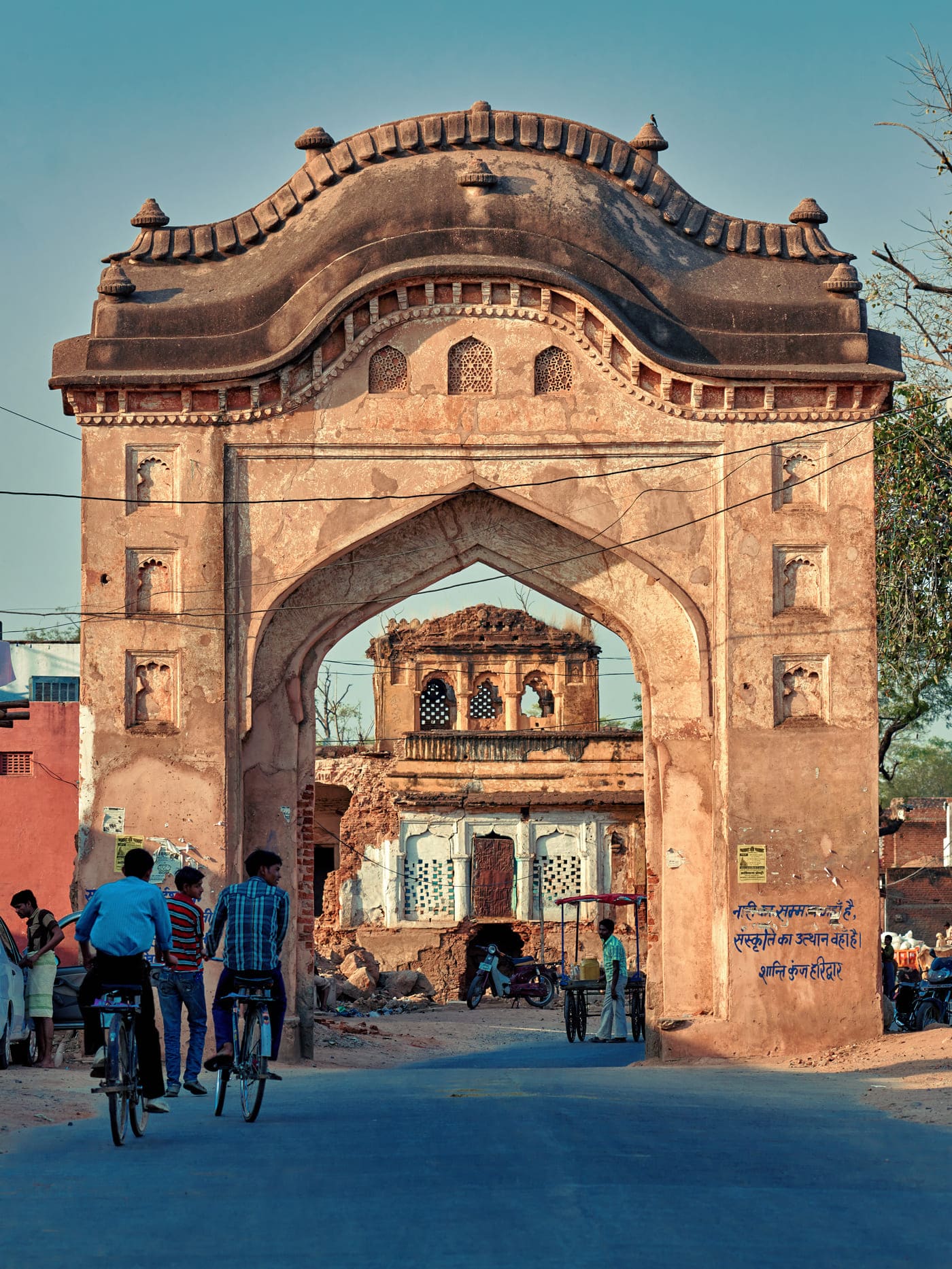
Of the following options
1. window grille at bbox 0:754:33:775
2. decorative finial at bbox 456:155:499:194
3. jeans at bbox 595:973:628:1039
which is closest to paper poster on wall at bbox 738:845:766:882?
jeans at bbox 595:973:628:1039

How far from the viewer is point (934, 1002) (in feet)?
57.2

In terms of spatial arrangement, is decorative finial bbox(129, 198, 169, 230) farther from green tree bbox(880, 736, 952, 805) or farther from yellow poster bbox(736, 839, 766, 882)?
green tree bbox(880, 736, 952, 805)

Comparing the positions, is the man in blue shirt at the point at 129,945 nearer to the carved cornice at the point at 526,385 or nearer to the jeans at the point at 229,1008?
the jeans at the point at 229,1008

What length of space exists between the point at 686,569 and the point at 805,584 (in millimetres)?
1002

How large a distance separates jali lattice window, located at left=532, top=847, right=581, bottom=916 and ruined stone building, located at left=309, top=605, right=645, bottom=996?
0.08 feet

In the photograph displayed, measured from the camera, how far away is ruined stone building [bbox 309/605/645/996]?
32406 millimetres

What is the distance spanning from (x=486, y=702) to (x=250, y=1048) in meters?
33.6

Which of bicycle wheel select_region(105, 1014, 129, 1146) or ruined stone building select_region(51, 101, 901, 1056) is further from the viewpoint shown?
ruined stone building select_region(51, 101, 901, 1056)

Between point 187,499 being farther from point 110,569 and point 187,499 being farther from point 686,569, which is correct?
point 686,569

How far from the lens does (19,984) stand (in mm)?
12758

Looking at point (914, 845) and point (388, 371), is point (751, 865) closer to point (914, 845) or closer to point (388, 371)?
point (388, 371)

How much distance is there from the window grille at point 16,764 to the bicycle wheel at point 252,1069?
498 inches

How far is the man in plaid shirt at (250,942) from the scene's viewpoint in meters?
9.08

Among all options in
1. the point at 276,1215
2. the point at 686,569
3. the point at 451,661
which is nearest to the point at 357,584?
the point at 686,569
